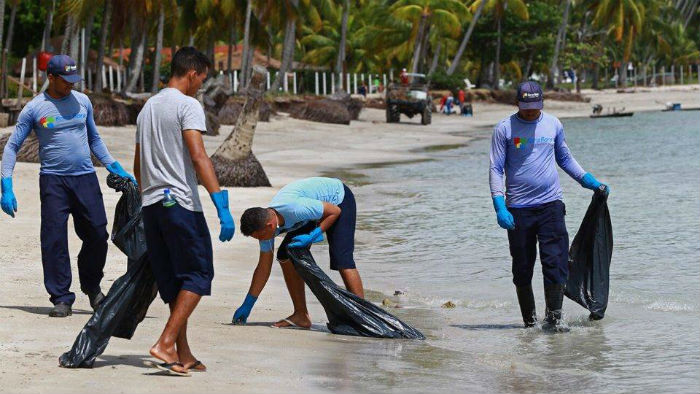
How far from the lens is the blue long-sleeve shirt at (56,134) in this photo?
289 inches

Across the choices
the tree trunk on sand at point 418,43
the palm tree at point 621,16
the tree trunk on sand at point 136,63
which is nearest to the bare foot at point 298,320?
the tree trunk on sand at point 136,63

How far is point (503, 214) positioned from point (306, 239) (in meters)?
1.23

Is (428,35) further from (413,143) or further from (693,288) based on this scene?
(693,288)

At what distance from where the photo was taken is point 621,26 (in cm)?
7419

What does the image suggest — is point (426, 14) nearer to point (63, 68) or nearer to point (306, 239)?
point (306, 239)

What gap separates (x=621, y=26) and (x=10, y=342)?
233 ft

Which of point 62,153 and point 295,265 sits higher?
point 62,153

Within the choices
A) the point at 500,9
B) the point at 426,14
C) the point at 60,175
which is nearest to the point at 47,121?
the point at 60,175

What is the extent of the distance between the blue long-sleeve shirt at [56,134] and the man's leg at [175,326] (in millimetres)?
1967

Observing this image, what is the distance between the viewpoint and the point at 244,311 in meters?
7.55

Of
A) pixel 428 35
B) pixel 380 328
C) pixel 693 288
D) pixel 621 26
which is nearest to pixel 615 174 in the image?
pixel 693 288

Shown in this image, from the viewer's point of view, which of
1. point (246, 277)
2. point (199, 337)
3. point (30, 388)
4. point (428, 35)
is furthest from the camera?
point (428, 35)

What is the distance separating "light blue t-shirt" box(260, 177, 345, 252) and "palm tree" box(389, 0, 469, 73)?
4810 centimetres

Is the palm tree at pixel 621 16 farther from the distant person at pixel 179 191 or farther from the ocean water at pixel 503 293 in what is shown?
the distant person at pixel 179 191
